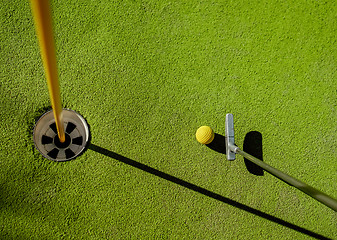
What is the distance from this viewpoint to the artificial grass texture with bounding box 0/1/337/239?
2.42 m

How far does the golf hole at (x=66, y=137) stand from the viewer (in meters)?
2.43

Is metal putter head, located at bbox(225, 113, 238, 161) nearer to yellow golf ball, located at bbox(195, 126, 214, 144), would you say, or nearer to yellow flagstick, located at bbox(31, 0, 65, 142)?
yellow golf ball, located at bbox(195, 126, 214, 144)

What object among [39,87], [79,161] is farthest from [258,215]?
[39,87]

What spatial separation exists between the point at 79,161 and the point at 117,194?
0.48 m

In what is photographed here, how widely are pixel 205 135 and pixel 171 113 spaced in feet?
1.35

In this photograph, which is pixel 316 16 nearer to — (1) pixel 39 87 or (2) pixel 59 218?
(1) pixel 39 87

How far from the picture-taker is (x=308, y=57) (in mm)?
2719

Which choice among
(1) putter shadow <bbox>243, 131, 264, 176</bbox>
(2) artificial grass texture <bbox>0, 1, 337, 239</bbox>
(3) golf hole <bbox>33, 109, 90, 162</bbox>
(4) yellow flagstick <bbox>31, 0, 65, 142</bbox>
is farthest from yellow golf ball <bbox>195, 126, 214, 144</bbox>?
(4) yellow flagstick <bbox>31, 0, 65, 142</bbox>

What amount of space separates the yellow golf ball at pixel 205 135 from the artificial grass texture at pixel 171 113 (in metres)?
Answer: 0.12

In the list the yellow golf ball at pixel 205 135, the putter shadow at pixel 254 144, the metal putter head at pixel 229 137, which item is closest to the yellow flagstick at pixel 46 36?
the yellow golf ball at pixel 205 135

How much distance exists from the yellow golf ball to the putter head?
0.49 ft

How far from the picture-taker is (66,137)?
8.14 ft

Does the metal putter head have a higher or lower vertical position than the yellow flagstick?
higher

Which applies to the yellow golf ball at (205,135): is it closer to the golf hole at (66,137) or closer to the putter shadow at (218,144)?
the putter shadow at (218,144)
